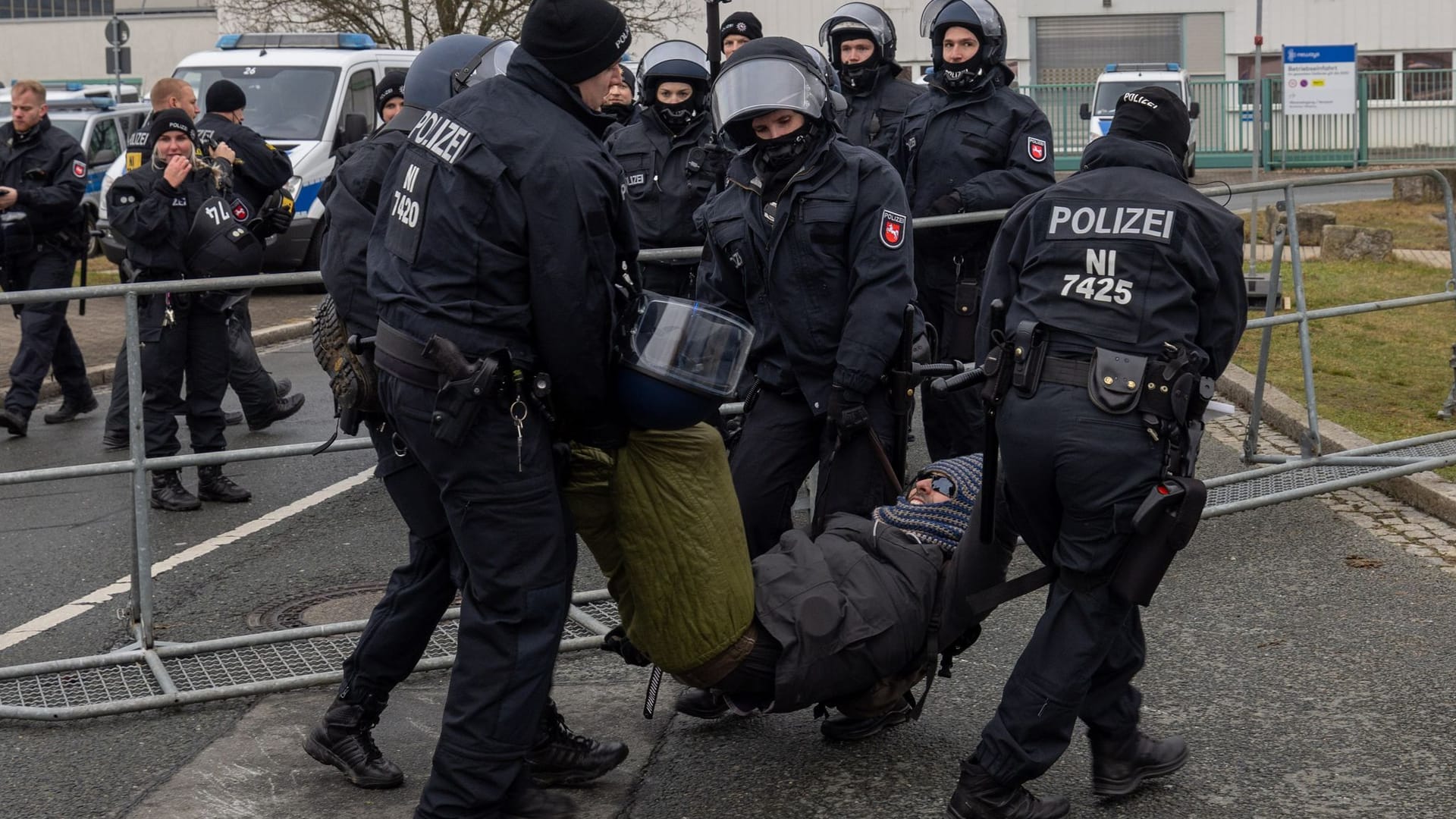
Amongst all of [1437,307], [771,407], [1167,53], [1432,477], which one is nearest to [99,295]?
[771,407]

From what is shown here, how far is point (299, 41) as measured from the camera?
18906 millimetres

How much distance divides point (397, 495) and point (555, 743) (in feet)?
2.61

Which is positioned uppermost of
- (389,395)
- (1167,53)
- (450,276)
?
(1167,53)

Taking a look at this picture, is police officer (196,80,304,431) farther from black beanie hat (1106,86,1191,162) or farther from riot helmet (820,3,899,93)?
black beanie hat (1106,86,1191,162)

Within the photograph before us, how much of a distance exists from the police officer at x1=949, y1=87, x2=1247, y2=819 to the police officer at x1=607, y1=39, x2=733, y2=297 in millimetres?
3520

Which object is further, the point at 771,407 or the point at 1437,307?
the point at 1437,307

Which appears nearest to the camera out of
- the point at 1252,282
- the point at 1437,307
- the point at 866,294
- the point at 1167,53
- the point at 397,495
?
the point at 397,495

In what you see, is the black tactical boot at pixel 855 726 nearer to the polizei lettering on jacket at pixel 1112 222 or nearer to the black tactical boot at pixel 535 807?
the black tactical boot at pixel 535 807

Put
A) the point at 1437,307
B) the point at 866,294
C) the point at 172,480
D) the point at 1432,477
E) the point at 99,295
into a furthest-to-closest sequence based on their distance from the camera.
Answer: the point at 1437,307, the point at 172,480, the point at 1432,477, the point at 99,295, the point at 866,294

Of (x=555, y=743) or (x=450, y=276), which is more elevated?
(x=450, y=276)

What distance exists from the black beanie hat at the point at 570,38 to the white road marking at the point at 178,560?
11.2 ft

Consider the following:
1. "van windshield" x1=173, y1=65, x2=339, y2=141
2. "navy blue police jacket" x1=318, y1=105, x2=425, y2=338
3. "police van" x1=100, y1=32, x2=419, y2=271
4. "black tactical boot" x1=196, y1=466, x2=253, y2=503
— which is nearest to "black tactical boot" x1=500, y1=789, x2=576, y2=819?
"navy blue police jacket" x1=318, y1=105, x2=425, y2=338

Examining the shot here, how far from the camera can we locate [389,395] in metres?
3.87

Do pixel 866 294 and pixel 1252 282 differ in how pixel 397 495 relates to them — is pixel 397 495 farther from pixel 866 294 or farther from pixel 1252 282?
pixel 1252 282
